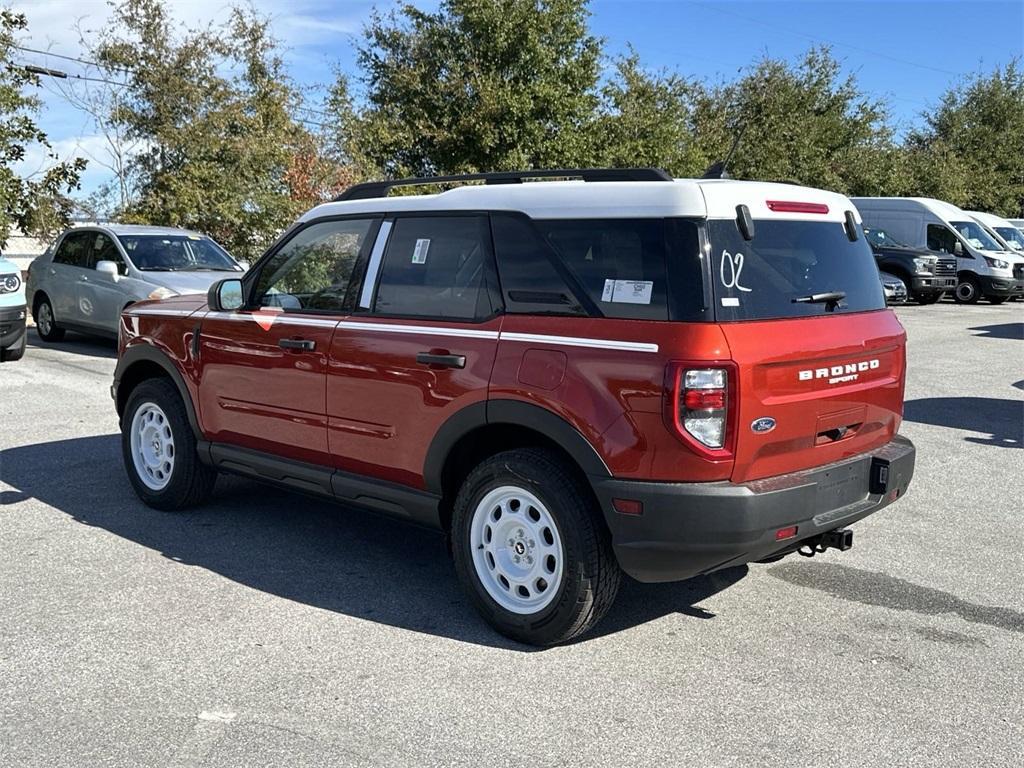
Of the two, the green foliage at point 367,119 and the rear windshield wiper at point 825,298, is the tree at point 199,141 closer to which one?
the green foliage at point 367,119

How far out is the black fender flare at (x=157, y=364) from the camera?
5.79 metres

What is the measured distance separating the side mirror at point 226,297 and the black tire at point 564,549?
1954 mm

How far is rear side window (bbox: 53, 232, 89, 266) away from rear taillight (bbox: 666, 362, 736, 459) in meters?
A: 12.0

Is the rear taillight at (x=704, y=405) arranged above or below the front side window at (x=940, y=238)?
below

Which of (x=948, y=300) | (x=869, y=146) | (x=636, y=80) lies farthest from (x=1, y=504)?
(x=869, y=146)

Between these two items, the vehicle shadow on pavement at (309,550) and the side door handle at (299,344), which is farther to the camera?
the side door handle at (299,344)

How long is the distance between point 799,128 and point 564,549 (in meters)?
28.4

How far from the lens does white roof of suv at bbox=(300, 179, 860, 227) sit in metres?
3.84

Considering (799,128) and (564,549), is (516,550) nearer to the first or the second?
(564,549)

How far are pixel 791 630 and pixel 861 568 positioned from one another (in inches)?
40.9

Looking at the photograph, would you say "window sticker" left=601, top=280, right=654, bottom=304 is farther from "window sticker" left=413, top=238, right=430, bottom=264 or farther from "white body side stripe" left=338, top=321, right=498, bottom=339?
"window sticker" left=413, top=238, right=430, bottom=264

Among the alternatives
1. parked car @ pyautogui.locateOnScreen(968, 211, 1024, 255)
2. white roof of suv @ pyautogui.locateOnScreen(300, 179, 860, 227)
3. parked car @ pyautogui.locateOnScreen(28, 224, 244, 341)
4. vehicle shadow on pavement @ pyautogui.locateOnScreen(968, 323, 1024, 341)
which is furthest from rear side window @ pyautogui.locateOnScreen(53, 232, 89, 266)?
parked car @ pyautogui.locateOnScreen(968, 211, 1024, 255)

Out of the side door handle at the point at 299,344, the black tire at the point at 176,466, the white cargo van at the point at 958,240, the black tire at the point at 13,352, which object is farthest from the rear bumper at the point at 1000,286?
the side door handle at the point at 299,344

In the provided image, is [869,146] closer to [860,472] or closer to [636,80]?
[636,80]
